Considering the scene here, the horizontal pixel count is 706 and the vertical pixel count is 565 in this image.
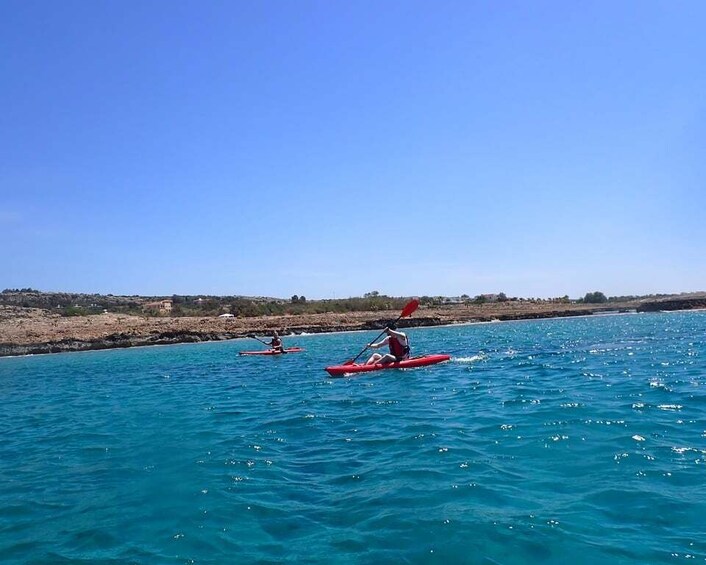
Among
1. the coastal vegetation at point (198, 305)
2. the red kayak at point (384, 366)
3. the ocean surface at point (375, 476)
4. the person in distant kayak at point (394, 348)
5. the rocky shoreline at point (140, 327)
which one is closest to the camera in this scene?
the ocean surface at point (375, 476)

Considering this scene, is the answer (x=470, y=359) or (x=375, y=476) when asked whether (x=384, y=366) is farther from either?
(x=375, y=476)

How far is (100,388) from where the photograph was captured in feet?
68.8

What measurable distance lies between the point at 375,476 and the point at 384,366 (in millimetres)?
13160

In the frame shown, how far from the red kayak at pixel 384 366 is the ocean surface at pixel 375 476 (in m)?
3.39

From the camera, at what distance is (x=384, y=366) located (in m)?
20.5

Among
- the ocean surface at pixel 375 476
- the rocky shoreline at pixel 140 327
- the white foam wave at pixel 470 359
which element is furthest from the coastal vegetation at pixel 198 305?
the ocean surface at pixel 375 476

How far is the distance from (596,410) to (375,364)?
10.4m

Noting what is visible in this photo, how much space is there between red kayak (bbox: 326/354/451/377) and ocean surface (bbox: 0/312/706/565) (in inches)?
134

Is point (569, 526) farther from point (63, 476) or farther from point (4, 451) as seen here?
point (4, 451)

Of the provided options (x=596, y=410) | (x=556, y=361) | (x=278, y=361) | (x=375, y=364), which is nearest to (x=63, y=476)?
(x=596, y=410)

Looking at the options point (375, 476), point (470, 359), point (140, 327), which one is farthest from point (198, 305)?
point (375, 476)

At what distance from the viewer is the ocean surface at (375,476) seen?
5.25 meters

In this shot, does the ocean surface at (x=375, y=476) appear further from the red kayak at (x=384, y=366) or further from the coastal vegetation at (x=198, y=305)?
the coastal vegetation at (x=198, y=305)

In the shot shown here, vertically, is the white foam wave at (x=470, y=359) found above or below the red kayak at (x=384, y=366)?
below
